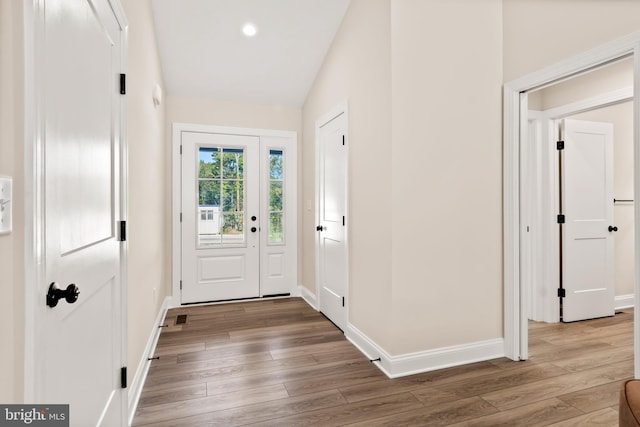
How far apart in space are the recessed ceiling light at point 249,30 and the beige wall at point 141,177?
A: 797 millimetres

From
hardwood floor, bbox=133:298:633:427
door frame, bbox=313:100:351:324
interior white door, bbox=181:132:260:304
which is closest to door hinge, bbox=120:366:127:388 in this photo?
hardwood floor, bbox=133:298:633:427

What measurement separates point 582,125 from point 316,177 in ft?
9.21

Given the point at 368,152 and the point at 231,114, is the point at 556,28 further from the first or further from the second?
the point at 231,114

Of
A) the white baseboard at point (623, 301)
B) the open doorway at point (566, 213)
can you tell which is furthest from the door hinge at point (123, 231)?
the white baseboard at point (623, 301)

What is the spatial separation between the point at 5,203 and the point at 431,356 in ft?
7.95

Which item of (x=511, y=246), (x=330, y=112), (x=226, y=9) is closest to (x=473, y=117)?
(x=511, y=246)

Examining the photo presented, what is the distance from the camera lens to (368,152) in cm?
256

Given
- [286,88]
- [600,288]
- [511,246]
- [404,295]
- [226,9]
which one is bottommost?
[600,288]

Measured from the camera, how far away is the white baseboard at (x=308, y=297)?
3.77 m

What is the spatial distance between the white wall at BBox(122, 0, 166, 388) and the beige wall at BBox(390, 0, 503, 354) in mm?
1624

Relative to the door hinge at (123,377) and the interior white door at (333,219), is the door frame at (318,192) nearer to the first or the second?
the interior white door at (333,219)

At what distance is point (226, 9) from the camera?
289 cm

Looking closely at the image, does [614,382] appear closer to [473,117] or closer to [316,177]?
[473,117]

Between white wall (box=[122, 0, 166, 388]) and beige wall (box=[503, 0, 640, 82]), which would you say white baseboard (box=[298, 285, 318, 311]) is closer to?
white wall (box=[122, 0, 166, 388])
